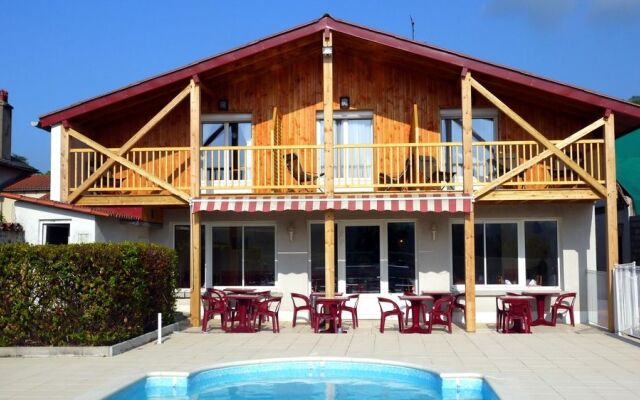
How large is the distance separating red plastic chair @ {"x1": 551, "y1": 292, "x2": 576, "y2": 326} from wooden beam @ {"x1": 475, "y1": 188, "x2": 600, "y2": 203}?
2.53 meters

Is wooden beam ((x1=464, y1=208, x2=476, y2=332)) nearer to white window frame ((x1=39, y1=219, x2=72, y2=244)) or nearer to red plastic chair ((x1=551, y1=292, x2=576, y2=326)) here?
red plastic chair ((x1=551, y1=292, x2=576, y2=326))

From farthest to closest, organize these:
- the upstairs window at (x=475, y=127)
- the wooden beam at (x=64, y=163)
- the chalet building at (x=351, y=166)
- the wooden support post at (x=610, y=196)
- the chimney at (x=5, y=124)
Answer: the chimney at (x=5, y=124)
the upstairs window at (x=475, y=127)
the wooden beam at (x=64, y=163)
the chalet building at (x=351, y=166)
the wooden support post at (x=610, y=196)

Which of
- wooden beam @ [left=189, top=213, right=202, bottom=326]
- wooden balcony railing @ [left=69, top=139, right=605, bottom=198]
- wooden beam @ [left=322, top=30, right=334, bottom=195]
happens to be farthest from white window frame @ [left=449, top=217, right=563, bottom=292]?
wooden beam @ [left=189, top=213, right=202, bottom=326]

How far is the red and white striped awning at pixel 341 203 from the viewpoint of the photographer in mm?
17188

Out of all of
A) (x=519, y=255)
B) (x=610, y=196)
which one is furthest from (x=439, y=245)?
(x=610, y=196)

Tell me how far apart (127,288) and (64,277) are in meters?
1.27

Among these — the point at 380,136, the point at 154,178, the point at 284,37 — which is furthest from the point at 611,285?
the point at 154,178

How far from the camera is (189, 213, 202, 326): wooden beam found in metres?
18.1

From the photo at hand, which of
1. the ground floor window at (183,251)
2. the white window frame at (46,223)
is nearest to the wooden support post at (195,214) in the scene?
the ground floor window at (183,251)

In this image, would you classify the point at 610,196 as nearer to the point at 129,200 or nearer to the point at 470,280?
the point at 470,280

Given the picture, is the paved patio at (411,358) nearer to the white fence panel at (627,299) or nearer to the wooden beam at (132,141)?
the white fence panel at (627,299)

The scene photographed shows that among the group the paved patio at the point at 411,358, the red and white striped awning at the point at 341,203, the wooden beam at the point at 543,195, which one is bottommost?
the paved patio at the point at 411,358

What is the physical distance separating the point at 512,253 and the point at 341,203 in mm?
5592

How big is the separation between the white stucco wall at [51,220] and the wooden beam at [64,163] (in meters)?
1.33
